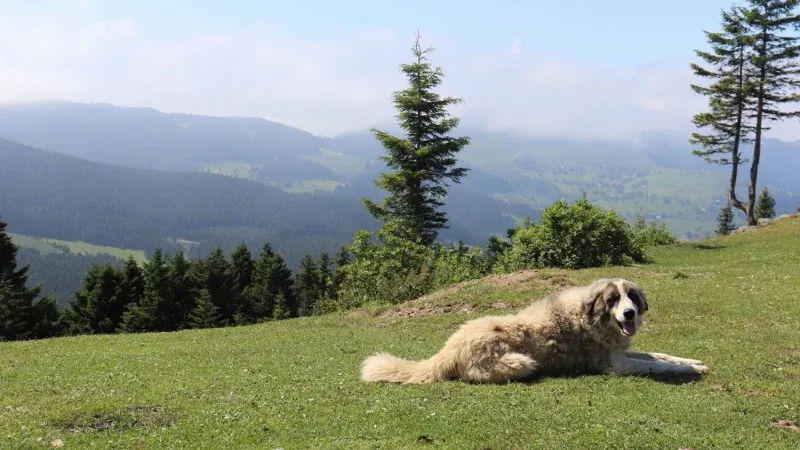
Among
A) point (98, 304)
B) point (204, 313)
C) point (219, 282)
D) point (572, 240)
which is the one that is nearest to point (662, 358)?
point (572, 240)

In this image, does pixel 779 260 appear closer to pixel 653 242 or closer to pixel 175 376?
pixel 653 242

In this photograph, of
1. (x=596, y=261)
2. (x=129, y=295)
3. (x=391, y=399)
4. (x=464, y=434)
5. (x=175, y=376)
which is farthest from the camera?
(x=129, y=295)

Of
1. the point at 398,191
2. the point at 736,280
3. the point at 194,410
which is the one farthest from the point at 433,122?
the point at 194,410

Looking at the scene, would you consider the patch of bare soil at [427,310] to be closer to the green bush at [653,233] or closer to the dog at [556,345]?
the dog at [556,345]

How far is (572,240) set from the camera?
27047mm

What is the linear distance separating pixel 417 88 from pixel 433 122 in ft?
9.31

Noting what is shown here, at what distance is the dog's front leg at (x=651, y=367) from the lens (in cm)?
960

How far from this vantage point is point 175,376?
12.4 metres

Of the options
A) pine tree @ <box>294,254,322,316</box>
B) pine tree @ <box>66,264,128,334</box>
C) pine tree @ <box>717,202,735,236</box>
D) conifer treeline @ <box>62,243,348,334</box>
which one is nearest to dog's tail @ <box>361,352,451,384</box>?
conifer treeline @ <box>62,243,348,334</box>

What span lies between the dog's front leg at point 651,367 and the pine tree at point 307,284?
269ft

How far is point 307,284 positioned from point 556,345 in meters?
88.3

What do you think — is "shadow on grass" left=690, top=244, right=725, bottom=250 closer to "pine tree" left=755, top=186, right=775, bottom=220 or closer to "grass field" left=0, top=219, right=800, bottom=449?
"grass field" left=0, top=219, right=800, bottom=449

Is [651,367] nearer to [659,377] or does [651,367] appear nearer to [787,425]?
[659,377]

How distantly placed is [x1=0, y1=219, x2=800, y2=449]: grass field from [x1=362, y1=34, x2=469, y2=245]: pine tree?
25.8 metres
